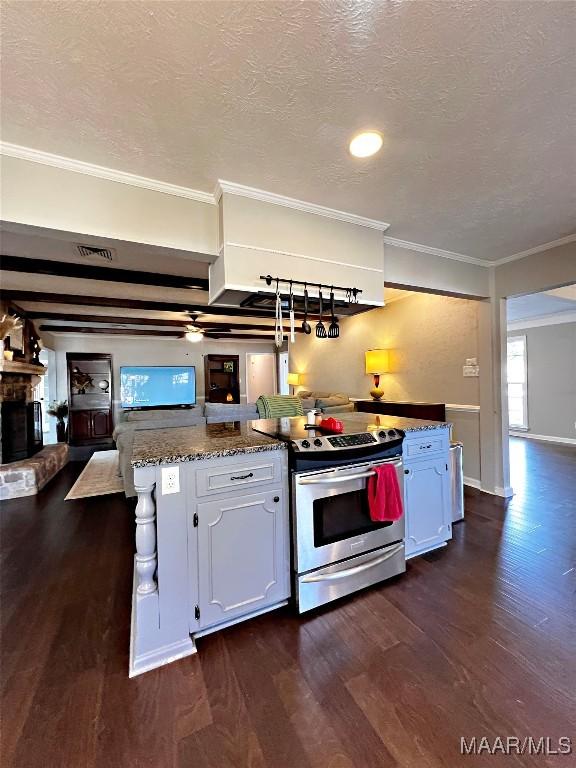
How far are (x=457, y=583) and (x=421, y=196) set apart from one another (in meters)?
2.58

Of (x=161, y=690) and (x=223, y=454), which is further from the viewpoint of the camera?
(x=223, y=454)

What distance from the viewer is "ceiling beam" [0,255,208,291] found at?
9.39 ft

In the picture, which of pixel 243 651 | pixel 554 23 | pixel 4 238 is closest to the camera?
pixel 554 23

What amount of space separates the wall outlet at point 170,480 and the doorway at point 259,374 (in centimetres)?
726

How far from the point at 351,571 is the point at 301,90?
96.7 inches

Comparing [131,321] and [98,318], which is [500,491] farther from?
[98,318]

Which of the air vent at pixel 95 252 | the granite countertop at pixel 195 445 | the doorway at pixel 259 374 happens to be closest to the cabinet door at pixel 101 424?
the doorway at pixel 259 374

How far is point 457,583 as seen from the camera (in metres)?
2.07

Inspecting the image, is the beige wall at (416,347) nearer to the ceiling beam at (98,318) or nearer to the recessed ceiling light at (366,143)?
the recessed ceiling light at (366,143)

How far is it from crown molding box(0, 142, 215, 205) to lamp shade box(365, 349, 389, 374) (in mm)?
3399

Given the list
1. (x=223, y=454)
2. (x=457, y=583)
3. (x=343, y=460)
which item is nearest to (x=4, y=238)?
(x=223, y=454)

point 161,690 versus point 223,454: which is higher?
point 223,454

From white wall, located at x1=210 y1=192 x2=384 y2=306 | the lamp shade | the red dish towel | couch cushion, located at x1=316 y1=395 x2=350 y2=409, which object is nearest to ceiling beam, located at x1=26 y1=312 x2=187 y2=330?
couch cushion, located at x1=316 y1=395 x2=350 y2=409

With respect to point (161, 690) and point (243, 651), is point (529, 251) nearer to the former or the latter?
point (243, 651)
